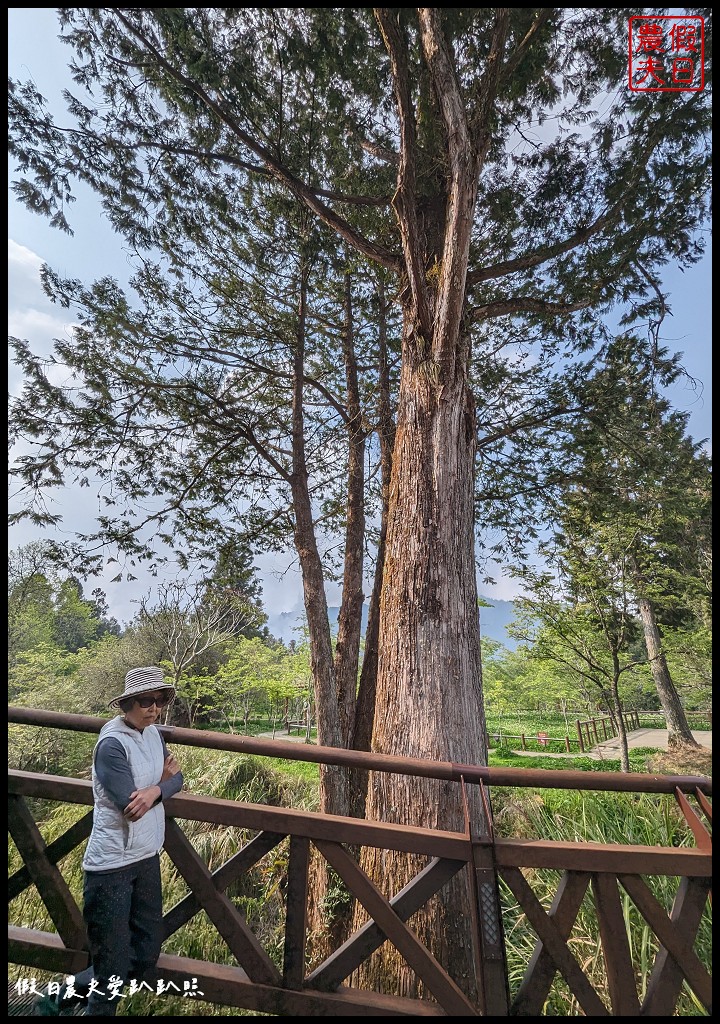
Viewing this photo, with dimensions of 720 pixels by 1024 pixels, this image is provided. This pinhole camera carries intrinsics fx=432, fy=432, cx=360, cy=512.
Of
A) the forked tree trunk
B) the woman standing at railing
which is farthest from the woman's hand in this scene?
the forked tree trunk

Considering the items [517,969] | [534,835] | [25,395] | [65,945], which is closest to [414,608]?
[65,945]

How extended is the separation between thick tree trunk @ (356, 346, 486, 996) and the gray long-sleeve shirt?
130cm

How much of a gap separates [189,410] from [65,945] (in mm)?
4367

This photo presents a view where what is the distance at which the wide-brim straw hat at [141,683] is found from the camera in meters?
1.61

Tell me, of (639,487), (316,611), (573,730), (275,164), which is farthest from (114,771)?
(573,730)

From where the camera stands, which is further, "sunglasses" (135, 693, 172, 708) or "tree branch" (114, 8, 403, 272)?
"tree branch" (114, 8, 403, 272)

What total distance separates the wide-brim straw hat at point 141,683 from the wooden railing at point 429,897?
0.32 metres

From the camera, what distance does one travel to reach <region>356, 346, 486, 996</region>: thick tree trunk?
1.99 metres

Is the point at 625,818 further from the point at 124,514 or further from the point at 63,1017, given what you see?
the point at 124,514

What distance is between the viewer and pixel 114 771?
1485 millimetres

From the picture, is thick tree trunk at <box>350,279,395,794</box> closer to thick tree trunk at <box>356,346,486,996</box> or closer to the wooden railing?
thick tree trunk at <box>356,346,486,996</box>

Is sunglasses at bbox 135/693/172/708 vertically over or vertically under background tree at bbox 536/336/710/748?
under

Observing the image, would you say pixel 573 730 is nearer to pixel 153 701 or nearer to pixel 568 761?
pixel 568 761

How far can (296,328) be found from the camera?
5.16 meters
